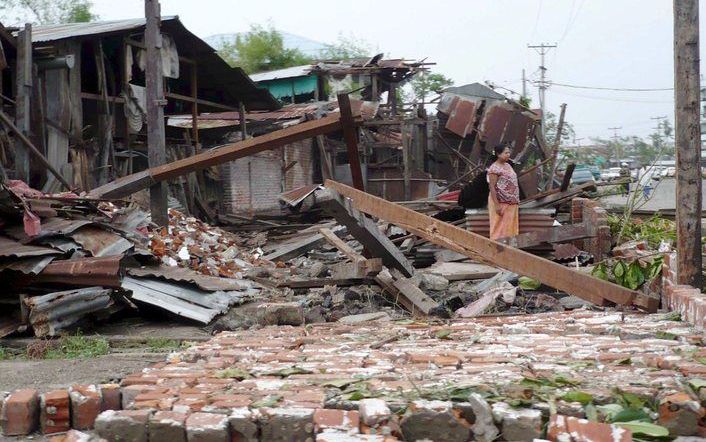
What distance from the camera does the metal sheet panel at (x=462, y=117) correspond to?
24.7 meters

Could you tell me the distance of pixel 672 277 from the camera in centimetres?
547

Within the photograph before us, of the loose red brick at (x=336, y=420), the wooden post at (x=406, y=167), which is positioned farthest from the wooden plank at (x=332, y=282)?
the wooden post at (x=406, y=167)

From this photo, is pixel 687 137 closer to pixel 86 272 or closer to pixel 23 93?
pixel 86 272

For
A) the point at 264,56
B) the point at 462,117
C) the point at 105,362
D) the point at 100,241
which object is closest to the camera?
the point at 105,362

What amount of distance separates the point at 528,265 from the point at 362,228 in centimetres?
204

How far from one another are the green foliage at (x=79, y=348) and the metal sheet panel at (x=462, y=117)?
19.7 meters

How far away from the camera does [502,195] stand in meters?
9.54

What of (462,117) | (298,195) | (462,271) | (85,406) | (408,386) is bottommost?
(462,271)

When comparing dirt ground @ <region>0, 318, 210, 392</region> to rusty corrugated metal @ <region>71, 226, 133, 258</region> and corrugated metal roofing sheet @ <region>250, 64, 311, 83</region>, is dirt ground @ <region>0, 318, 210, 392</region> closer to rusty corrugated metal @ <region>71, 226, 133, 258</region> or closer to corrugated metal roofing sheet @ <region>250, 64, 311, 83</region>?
rusty corrugated metal @ <region>71, 226, 133, 258</region>

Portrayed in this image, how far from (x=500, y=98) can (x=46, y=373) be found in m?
23.6

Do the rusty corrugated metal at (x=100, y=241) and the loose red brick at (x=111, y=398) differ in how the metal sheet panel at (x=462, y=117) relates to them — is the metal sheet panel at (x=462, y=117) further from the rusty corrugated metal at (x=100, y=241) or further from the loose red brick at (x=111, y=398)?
the loose red brick at (x=111, y=398)

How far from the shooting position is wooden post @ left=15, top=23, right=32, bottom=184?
35.0 ft

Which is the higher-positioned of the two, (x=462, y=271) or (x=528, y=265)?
(x=528, y=265)

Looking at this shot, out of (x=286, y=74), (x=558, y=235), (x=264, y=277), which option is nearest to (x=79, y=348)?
(x=264, y=277)
